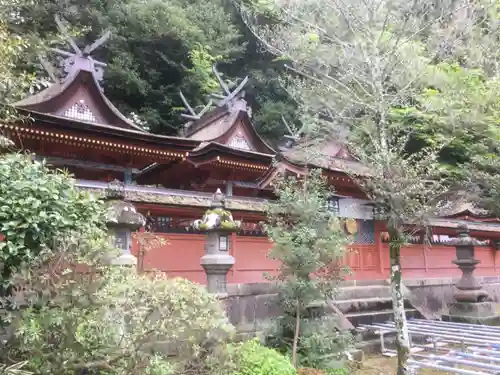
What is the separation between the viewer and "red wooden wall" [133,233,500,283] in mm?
9070

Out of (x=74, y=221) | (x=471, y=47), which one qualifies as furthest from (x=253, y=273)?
(x=471, y=47)

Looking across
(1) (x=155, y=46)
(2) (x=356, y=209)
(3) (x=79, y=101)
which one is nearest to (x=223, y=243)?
(2) (x=356, y=209)

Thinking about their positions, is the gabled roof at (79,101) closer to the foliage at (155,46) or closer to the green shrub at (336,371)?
the foliage at (155,46)

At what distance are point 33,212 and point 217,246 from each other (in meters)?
4.21

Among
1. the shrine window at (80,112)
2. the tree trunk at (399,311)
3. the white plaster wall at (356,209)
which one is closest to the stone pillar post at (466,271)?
the white plaster wall at (356,209)

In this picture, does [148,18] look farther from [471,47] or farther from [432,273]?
[432,273]

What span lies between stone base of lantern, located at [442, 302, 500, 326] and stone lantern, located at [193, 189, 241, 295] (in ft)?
25.8

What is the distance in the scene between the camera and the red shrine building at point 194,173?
948cm

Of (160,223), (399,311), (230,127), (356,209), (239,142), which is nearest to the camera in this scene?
(399,311)

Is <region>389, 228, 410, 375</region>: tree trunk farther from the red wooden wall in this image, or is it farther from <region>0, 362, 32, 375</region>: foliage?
<region>0, 362, 32, 375</region>: foliage

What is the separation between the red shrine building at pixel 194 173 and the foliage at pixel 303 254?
2.12 meters

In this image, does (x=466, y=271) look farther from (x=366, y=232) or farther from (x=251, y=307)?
(x=251, y=307)

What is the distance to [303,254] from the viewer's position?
7.11 metres

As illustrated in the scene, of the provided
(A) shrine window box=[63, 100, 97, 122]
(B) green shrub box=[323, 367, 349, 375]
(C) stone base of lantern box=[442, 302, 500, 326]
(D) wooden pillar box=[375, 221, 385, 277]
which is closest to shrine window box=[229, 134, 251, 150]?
(A) shrine window box=[63, 100, 97, 122]
